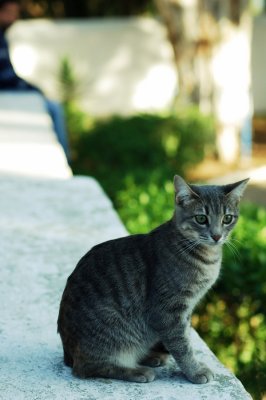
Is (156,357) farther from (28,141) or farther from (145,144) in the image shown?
(145,144)

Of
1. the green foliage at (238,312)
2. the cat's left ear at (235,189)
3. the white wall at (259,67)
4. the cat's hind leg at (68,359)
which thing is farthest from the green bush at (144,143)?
the cat's hind leg at (68,359)

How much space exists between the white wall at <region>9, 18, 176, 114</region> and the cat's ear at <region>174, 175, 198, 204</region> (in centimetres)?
882

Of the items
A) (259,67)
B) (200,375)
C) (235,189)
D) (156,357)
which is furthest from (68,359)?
(259,67)

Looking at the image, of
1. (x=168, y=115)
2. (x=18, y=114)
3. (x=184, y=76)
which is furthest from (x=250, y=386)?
(x=184, y=76)

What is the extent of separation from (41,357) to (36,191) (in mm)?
1861

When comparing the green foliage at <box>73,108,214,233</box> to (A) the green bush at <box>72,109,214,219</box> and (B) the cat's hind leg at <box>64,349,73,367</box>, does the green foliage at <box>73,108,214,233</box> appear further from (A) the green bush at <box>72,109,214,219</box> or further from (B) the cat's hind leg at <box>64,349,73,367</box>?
(B) the cat's hind leg at <box>64,349,73,367</box>

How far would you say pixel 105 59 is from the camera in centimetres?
1148

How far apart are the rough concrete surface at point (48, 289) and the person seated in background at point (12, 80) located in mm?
2942

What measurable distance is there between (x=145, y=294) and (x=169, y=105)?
9185mm

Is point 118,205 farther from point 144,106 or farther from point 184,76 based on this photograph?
point 144,106

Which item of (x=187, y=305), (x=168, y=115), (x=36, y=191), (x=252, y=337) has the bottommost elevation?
(x=168, y=115)

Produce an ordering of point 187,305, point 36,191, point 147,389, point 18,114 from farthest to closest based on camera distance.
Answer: point 18,114, point 36,191, point 187,305, point 147,389

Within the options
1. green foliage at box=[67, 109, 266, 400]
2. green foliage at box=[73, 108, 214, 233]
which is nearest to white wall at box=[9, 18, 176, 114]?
green foliage at box=[73, 108, 214, 233]

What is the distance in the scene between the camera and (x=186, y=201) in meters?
2.45
